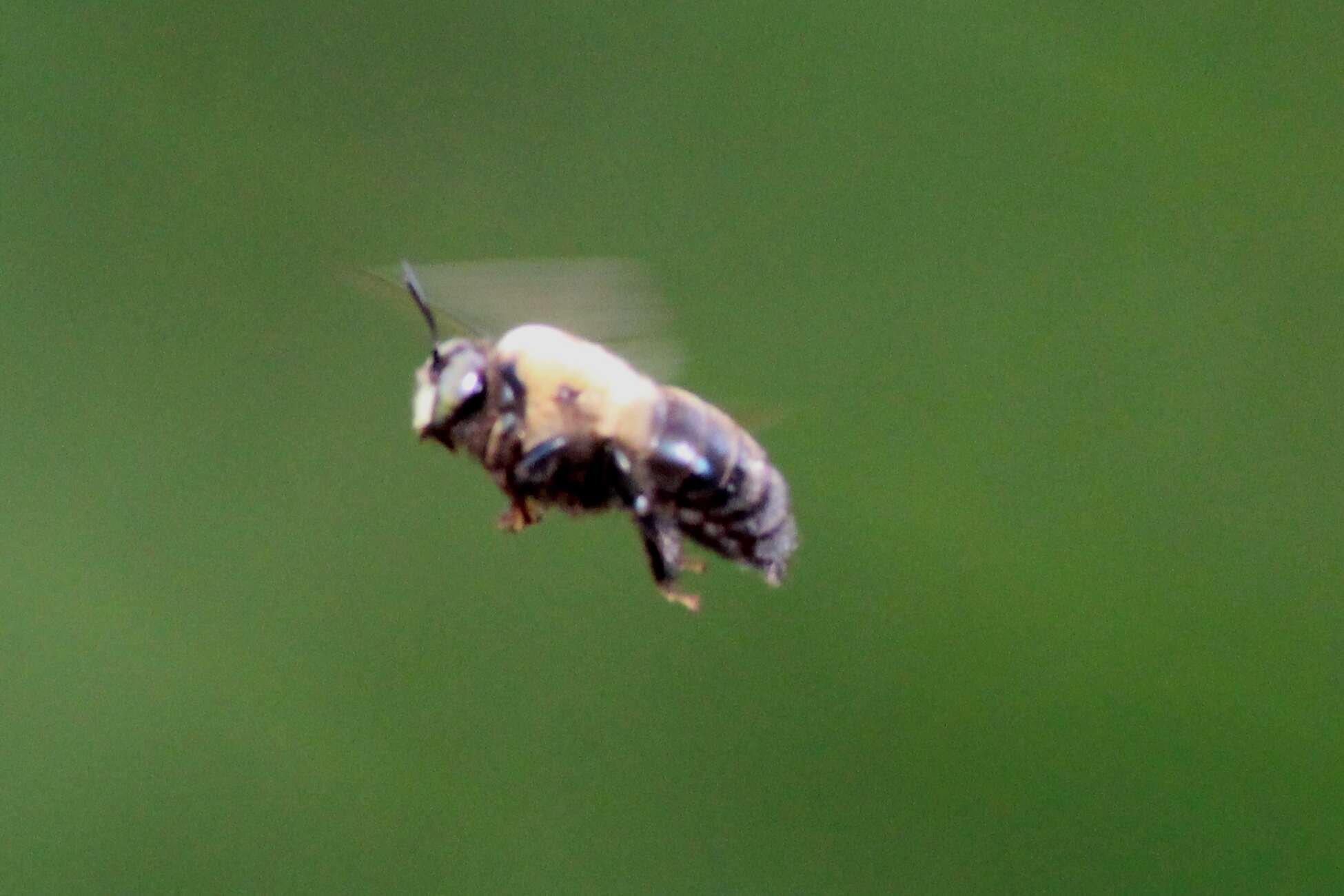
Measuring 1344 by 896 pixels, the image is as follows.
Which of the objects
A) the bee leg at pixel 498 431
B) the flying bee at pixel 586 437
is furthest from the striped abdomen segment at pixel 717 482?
the bee leg at pixel 498 431

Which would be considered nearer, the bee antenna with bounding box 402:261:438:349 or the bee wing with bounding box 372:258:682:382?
the bee antenna with bounding box 402:261:438:349

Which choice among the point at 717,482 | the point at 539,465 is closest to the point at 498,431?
the point at 539,465

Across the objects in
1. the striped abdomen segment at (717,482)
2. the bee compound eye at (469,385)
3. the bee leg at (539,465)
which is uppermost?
the bee compound eye at (469,385)

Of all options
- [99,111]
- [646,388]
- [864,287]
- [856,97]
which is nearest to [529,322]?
[646,388]

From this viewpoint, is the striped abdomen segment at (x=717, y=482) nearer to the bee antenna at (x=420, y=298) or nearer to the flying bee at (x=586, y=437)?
the flying bee at (x=586, y=437)

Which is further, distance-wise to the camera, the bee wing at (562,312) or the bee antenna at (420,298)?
the bee wing at (562,312)

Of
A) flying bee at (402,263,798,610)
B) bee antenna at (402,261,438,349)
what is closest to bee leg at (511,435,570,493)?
flying bee at (402,263,798,610)

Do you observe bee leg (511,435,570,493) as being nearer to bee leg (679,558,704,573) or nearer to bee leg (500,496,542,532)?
bee leg (500,496,542,532)
